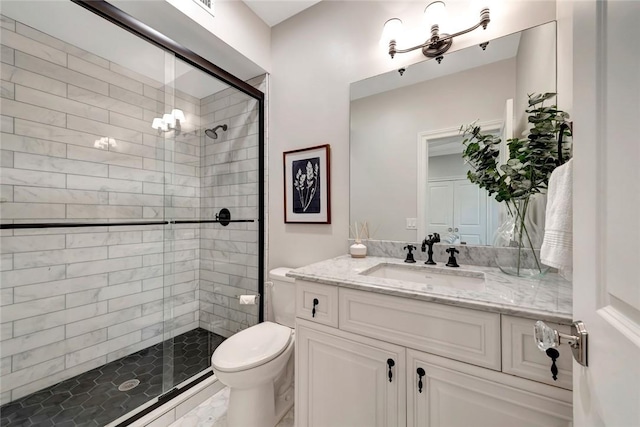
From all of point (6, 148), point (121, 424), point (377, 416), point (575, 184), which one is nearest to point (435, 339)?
point (377, 416)

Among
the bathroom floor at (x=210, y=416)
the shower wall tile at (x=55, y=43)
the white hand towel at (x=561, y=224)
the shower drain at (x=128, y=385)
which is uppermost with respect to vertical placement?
the shower wall tile at (x=55, y=43)

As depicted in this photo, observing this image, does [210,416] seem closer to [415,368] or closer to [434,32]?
[415,368]

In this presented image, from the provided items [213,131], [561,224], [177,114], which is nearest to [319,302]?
[561,224]

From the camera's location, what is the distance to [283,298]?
1.72 m

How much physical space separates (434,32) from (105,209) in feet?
8.05

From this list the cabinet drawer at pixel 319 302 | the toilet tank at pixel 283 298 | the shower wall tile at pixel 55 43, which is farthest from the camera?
the toilet tank at pixel 283 298

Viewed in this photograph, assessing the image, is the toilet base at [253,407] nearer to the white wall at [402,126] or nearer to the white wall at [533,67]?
the white wall at [402,126]

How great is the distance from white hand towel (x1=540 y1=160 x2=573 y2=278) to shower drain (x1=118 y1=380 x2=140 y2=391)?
229 cm

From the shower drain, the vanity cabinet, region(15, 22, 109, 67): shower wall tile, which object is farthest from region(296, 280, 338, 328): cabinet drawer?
region(15, 22, 109, 67): shower wall tile

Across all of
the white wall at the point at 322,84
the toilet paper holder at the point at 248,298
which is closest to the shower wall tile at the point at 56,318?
the toilet paper holder at the point at 248,298

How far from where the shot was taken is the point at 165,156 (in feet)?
6.74

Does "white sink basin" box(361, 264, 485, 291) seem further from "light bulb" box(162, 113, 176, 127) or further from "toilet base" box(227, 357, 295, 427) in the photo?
"light bulb" box(162, 113, 176, 127)

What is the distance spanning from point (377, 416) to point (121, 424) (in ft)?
4.22

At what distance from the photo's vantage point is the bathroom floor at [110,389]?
1404 millimetres
